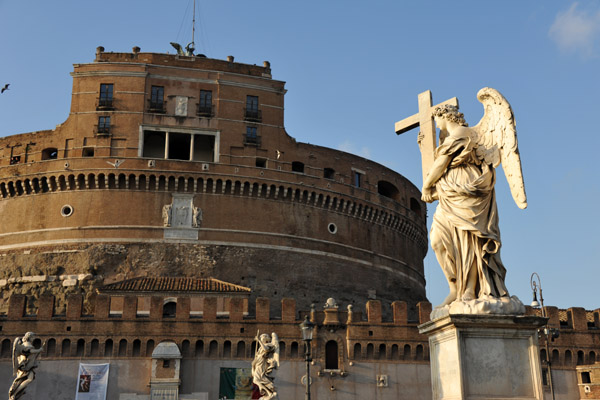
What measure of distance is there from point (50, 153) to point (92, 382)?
1610 centimetres

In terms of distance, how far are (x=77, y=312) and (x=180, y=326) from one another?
15.4 feet

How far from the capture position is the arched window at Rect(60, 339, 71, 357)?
102 ft

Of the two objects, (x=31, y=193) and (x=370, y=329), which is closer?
(x=370, y=329)

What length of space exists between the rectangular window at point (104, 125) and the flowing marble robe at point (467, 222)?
3584 centimetres

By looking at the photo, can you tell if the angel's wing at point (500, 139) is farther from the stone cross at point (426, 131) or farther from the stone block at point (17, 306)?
the stone block at point (17, 306)

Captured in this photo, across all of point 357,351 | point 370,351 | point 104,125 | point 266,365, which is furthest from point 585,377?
point 104,125

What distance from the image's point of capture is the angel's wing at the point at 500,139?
6344 millimetres

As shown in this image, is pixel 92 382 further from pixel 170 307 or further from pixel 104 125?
pixel 104 125

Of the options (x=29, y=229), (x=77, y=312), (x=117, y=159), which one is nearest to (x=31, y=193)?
(x=29, y=229)

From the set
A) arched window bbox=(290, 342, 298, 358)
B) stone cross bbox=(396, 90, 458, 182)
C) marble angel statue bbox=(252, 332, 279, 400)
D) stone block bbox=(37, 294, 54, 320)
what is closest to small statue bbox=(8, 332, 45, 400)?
marble angel statue bbox=(252, 332, 279, 400)

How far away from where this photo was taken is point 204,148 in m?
42.1

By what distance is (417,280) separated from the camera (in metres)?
49.2

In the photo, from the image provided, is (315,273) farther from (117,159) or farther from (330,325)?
(117,159)

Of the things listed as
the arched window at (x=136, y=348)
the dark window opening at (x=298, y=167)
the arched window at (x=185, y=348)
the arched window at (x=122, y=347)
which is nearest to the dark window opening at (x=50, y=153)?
the dark window opening at (x=298, y=167)
